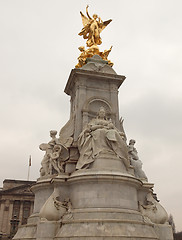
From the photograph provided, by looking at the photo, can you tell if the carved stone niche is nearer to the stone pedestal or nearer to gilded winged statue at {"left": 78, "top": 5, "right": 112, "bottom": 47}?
the stone pedestal

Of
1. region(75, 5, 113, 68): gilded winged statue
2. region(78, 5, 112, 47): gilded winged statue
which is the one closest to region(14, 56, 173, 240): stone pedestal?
region(75, 5, 113, 68): gilded winged statue

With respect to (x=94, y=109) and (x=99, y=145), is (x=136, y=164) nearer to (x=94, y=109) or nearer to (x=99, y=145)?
(x=99, y=145)

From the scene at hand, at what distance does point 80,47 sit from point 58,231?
12670 mm

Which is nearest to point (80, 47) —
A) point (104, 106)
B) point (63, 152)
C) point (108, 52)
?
point (108, 52)

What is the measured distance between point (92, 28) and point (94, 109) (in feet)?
21.3

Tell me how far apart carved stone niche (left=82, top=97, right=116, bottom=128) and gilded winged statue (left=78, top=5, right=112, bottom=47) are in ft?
16.0

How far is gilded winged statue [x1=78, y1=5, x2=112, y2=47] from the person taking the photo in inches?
785

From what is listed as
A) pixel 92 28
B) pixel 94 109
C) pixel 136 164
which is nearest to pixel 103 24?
pixel 92 28

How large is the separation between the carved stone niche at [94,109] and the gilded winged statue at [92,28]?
486 cm

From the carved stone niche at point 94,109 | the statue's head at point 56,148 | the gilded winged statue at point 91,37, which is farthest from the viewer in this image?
the gilded winged statue at point 91,37

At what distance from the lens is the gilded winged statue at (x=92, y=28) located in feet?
65.4

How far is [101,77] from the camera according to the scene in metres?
18.1

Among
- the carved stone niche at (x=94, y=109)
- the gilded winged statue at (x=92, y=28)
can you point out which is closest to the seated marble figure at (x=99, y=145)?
the carved stone niche at (x=94, y=109)

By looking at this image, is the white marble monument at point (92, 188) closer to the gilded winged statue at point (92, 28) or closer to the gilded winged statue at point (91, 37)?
the gilded winged statue at point (91, 37)
